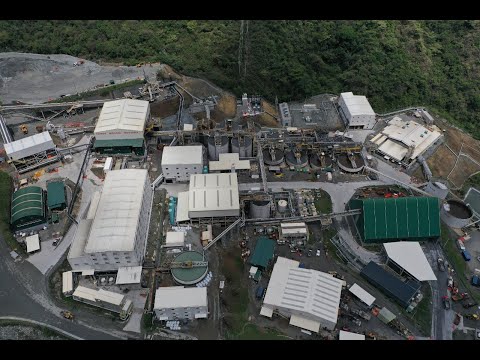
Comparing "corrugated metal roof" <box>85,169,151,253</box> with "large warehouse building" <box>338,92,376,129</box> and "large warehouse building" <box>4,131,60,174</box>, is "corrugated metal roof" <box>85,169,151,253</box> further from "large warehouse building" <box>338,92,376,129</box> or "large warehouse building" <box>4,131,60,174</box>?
"large warehouse building" <box>338,92,376,129</box>

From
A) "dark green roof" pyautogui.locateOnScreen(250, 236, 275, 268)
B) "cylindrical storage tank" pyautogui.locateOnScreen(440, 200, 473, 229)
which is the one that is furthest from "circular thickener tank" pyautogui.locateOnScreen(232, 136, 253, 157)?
"cylindrical storage tank" pyautogui.locateOnScreen(440, 200, 473, 229)

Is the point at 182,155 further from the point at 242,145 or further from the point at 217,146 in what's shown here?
the point at 242,145

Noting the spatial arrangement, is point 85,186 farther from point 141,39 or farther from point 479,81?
point 479,81

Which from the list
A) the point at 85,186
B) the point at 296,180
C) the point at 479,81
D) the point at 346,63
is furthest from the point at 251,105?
the point at 479,81

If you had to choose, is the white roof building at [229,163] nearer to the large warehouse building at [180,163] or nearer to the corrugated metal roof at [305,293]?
the large warehouse building at [180,163]

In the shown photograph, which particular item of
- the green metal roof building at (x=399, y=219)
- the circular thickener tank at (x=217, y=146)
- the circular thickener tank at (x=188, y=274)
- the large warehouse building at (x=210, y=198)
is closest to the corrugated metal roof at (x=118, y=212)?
the large warehouse building at (x=210, y=198)

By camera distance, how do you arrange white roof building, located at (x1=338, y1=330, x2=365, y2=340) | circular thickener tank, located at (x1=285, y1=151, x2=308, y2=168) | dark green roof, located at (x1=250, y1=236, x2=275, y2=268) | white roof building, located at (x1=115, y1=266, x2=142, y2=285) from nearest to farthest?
white roof building, located at (x1=338, y1=330, x2=365, y2=340) < white roof building, located at (x1=115, y1=266, x2=142, y2=285) < dark green roof, located at (x1=250, y1=236, x2=275, y2=268) < circular thickener tank, located at (x1=285, y1=151, x2=308, y2=168)

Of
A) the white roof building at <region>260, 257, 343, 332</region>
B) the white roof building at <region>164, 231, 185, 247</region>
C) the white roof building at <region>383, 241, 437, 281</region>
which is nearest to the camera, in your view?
the white roof building at <region>260, 257, 343, 332</region>
